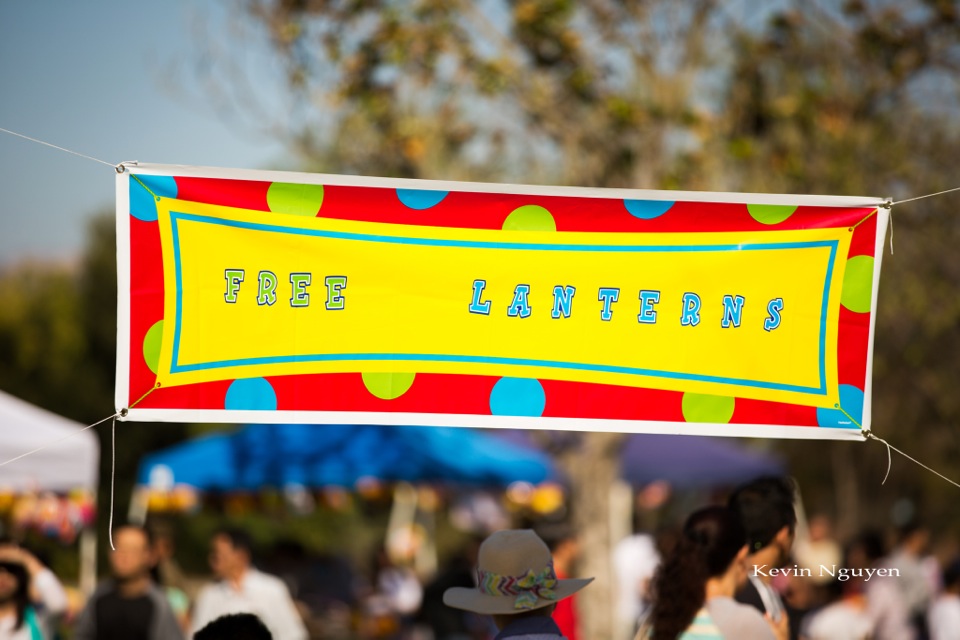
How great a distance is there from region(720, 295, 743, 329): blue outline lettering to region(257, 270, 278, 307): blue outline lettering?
5.46 ft

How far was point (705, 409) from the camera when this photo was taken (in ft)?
13.0

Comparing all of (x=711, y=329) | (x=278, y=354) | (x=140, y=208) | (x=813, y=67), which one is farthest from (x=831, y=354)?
(x=813, y=67)

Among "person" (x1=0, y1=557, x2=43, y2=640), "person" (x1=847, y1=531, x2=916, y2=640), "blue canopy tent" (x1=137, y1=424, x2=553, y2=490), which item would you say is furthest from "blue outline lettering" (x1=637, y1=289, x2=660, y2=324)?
"blue canopy tent" (x1=137, y1=424, x2=553, y2=490)

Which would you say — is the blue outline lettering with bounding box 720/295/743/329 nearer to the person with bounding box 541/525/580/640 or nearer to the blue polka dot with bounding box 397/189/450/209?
the blue polka dot with bounding box 397/189/450/209

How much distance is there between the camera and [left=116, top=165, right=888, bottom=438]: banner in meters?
3.80

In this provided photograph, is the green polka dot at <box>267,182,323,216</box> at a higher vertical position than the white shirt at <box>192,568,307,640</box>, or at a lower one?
higher

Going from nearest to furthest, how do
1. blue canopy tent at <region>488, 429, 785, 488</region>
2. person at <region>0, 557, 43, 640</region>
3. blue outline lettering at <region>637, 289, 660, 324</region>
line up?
blue outline lettering at <region>637, 289, 660, 324</region> → person at <region>0, 557, 43, 640</region> → blue canopy tent at <region>488, 429, 785, 488</region>

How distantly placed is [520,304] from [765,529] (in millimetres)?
1266

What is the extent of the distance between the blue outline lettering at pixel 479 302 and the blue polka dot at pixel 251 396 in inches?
31.2

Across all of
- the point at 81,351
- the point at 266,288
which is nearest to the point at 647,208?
the point at 266,288

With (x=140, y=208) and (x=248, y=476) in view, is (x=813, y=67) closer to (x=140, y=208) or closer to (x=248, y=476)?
(x=248, y=476)

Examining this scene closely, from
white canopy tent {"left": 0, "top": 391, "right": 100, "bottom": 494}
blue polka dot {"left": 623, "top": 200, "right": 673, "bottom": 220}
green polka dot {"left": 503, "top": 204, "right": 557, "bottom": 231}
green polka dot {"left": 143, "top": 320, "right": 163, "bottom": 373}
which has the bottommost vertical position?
white canopy tent {"left": 0, "top": 391, "right": 100, "bottom": 494}

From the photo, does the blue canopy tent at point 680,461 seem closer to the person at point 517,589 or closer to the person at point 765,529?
the person at point 765,529

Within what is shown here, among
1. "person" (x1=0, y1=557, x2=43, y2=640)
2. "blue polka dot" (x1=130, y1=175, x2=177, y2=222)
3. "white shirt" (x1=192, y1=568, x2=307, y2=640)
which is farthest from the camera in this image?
"white shirt" (x1=192, y1=568, x2=307, y2=640)
